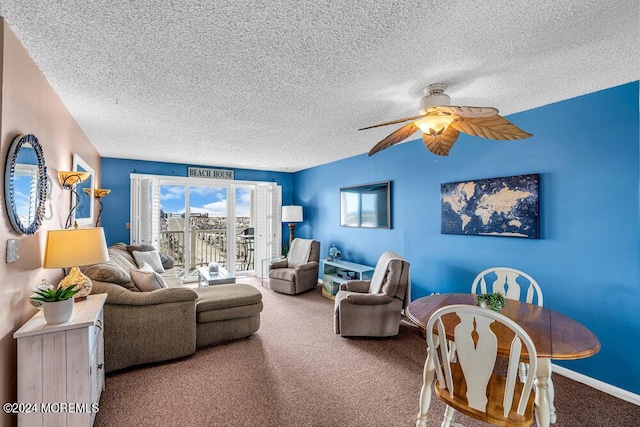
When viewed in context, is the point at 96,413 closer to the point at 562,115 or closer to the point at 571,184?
the point at 571,184

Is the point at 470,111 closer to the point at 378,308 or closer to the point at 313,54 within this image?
the point at 313,54

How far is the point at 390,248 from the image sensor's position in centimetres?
430

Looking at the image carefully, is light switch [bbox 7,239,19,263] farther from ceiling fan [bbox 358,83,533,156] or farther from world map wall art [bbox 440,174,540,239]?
world map wall art [bbox 440,174,540,239]

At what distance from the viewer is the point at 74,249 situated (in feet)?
6.16

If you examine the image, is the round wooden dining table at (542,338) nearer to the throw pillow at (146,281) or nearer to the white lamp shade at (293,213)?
the throw pillow at (146,281)

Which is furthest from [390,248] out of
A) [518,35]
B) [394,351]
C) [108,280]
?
[108,280]

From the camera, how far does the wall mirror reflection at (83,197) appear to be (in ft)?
9.84

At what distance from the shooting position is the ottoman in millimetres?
2990

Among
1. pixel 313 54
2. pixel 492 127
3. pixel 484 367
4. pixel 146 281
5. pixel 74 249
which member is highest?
pixel 313 54

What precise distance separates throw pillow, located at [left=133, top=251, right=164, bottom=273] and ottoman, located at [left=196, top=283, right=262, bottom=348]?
5.52ft

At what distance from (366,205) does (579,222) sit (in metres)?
2.71

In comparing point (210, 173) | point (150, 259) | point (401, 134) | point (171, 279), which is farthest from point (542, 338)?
point (210, 173)

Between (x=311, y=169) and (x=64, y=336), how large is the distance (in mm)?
5012

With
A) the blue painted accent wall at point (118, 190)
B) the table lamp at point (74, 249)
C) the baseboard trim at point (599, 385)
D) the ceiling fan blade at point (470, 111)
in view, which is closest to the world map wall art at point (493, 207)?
the baseboard trim at point (599, 385)
